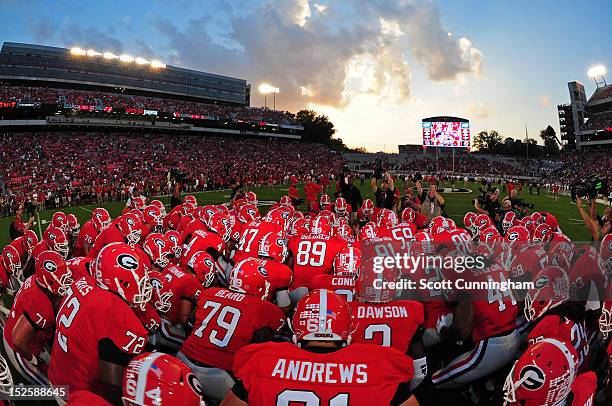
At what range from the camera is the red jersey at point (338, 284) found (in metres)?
4.62

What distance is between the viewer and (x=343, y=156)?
77.4 m

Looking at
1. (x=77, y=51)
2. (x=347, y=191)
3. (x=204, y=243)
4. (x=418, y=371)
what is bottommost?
(x=418, y=371)

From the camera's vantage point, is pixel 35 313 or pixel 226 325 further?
pixel 35 313

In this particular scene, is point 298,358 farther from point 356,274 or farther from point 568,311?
point 356,274

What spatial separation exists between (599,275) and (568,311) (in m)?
1.39

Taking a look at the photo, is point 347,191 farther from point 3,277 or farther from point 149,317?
point 149,317

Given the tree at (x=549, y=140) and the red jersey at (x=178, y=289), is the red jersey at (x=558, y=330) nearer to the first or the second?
the red jersey at (x=178, y=289)

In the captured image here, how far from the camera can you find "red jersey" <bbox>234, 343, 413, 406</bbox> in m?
2.21

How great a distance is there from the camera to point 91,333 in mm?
3074

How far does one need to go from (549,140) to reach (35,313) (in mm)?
126852

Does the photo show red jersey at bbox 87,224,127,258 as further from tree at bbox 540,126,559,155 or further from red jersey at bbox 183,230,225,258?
tree at bbox 540,126,559,155

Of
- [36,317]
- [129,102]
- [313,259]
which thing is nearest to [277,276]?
[313,259]

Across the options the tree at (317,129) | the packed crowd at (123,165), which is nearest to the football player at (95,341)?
the packed crowd at (123,165)

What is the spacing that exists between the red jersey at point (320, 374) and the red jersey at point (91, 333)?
43.1 inches
